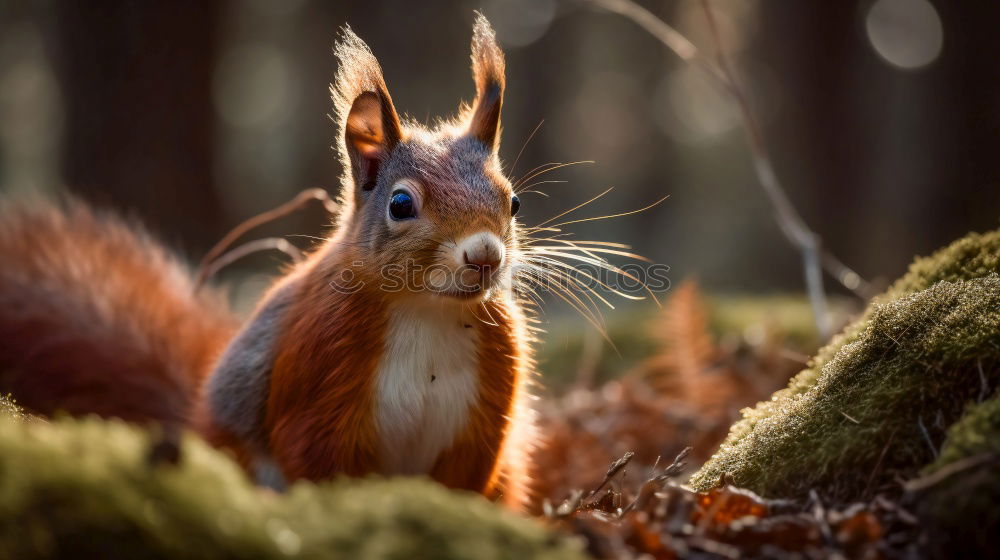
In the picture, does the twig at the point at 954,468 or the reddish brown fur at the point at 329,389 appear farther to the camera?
the reddish brown fur at the point at 329,389

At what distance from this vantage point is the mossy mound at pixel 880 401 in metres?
1.45

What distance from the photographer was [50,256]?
10.0 feet

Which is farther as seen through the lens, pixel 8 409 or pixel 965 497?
pixel 8 409

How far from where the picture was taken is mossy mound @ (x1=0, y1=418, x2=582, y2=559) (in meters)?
0.85

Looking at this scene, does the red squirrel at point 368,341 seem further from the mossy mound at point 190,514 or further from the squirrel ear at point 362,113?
the mossy mound at point 190,514

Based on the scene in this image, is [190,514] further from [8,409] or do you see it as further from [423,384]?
[423,384]

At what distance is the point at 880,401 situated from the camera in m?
1.51

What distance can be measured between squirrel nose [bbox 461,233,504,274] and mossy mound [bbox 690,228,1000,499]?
2.37 ft

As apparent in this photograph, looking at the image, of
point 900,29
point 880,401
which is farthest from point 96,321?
point 900,29

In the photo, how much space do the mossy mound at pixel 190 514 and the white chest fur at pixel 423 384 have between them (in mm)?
1084

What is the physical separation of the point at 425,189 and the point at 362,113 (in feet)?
1.19

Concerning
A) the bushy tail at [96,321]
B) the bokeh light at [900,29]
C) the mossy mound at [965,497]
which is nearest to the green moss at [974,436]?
the mossy mound at [965,497]

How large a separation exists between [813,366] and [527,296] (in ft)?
3.09

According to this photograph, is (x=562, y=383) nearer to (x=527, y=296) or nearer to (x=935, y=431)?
(x=527, y=296)
